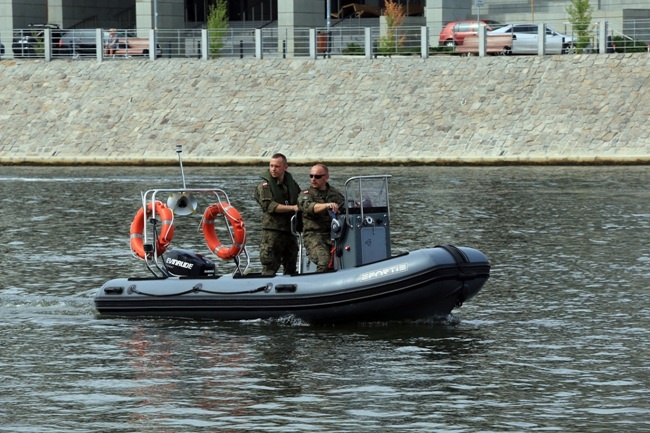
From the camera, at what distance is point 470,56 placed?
46.7 meters

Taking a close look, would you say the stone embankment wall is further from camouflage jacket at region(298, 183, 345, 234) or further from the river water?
camouflage jacket at region(298, 183, 345, 234)

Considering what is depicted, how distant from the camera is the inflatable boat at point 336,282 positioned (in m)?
15.5

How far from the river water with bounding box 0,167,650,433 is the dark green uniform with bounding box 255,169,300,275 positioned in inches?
39.7

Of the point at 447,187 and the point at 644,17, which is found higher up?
the point at 644,17

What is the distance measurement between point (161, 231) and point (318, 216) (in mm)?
2072

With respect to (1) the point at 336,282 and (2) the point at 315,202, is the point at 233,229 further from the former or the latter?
(1) the point at 336,282

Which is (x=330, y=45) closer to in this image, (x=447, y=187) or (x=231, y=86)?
(x=231, y=86)

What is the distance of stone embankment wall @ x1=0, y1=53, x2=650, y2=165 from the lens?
4234 cm

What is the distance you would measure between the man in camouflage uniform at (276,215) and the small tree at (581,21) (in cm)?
3023

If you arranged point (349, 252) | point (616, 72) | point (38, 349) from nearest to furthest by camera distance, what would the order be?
1. point (38, 349)
2. point (349, 252)
3. point (616, 72)

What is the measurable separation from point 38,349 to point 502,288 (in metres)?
6.22

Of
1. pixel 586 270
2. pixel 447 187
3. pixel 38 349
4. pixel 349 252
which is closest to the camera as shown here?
pixel 38 349

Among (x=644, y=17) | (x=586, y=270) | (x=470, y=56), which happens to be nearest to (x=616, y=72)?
(x=470, y=56)

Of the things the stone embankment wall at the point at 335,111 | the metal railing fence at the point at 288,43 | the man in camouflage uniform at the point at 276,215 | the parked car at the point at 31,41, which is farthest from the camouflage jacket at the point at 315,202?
the parked car at the point at 31,41
